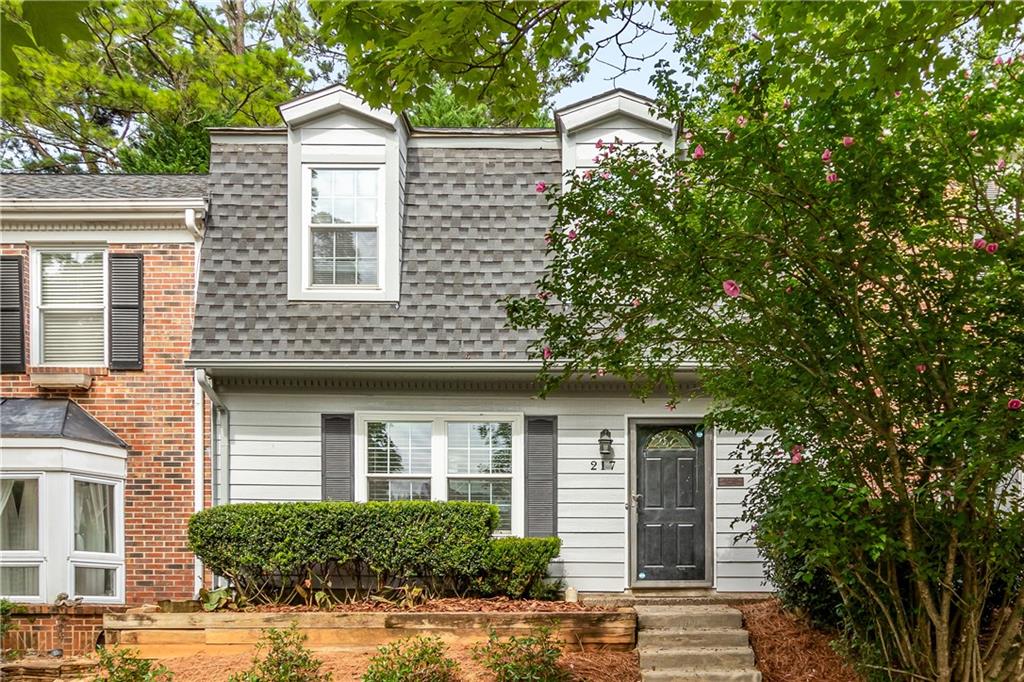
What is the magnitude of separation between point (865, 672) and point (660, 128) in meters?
6.17

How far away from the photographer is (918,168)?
5.00 metres

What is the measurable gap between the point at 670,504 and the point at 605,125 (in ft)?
14.4

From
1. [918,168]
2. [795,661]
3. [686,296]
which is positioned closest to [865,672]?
[795,661]

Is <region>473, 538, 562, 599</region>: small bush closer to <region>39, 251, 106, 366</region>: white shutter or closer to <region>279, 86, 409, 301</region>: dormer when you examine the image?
<region>279, 86, 409, 301</region>: dormer

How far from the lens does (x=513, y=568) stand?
8781mm

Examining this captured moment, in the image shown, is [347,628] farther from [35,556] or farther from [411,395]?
[35,556]

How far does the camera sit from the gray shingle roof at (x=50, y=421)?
29.0 ft

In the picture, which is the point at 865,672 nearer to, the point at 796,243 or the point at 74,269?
the point at 796,243

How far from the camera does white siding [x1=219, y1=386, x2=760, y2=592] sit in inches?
373

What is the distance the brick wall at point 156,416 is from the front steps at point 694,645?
4973mm

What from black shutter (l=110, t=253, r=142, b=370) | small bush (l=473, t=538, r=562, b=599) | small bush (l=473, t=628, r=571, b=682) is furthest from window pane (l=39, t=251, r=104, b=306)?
small bush (l=473, t=628, r=571, b=682)

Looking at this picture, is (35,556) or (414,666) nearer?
(414,666)

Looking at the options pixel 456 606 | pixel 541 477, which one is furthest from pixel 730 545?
pixel 456 606

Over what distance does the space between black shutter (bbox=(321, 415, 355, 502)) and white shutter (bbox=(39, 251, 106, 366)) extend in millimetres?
2670
